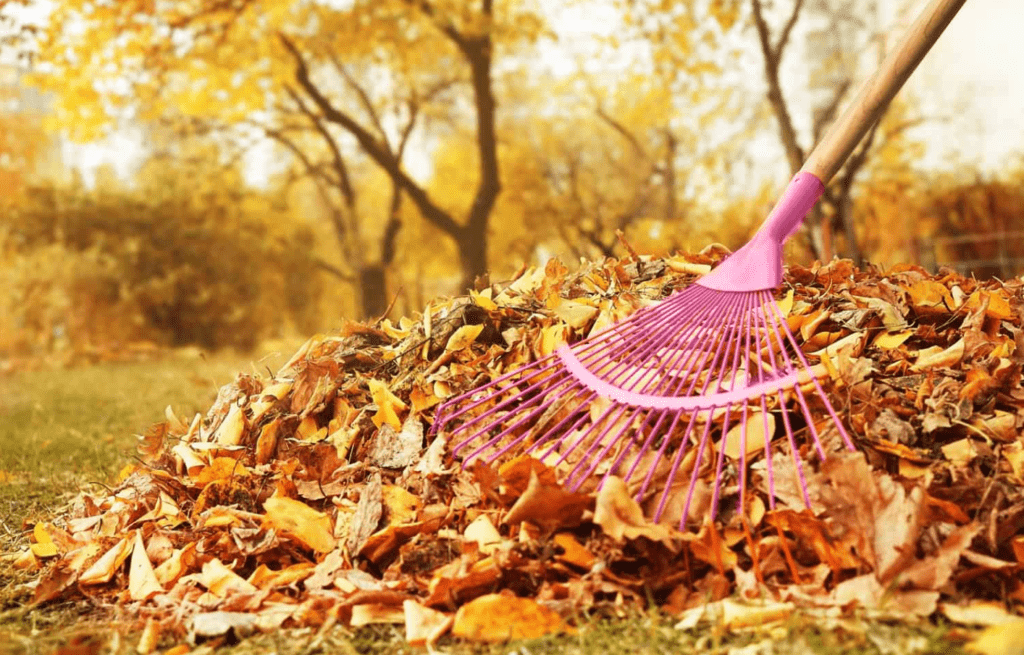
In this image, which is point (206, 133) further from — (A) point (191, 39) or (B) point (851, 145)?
(B) point (851, 145)

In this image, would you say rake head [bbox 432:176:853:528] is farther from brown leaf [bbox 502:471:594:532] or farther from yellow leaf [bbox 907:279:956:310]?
yellow leaf [bbox 907:279:956:310]

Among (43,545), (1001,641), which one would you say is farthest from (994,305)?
(43,545)

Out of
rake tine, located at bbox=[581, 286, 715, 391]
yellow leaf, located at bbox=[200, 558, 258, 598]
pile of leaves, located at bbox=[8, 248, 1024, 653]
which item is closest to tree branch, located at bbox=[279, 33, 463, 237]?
pile of leaves, located at bbox=[8, 248, 1024, 653]

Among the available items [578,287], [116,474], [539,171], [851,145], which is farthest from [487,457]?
[539,171]

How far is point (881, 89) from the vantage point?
81.9 inches

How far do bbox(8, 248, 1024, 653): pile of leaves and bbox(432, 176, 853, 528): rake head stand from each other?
6cm

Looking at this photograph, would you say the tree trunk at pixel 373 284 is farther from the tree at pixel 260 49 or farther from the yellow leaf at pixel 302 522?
the yellow leaf at pixel 302 522

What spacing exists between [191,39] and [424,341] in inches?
352

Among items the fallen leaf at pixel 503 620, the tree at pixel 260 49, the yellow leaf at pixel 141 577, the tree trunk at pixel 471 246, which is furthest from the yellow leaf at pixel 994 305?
the tree trunk at pixel 471 246

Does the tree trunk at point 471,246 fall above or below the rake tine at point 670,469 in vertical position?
above

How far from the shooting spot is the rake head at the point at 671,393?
173 cm

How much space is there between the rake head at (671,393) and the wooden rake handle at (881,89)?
0.06m

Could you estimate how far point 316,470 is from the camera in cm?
208

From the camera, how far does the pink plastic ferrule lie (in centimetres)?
206
